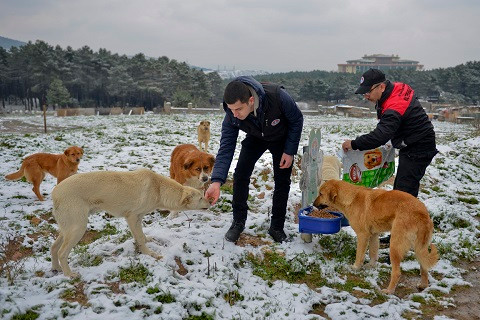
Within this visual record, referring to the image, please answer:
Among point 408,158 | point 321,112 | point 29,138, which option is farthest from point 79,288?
point 321,112

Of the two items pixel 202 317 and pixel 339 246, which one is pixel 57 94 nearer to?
pixel 339 246

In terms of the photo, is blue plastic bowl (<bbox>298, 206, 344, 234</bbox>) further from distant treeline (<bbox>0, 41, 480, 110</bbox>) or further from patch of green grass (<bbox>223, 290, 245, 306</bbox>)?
distant treeline (<bbox>0, 41, 480, 110</bbox>)

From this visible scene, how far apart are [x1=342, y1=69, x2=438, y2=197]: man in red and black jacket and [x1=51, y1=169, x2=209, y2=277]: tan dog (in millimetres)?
2634

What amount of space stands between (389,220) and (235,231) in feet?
7.08

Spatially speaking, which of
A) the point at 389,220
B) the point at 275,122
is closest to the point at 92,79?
the point at 275,122

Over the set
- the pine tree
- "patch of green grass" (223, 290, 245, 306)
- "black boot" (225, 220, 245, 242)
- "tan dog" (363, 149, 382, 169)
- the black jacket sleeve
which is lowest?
"patch of green grass" (223, 290, 245, 306)

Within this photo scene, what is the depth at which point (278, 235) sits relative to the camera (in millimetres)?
5305

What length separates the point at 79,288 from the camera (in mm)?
3709

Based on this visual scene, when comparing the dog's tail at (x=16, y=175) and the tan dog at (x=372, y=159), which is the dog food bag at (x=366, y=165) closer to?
the tan dog at (x=372, y=159)

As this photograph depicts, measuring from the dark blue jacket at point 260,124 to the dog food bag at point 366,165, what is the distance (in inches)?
44.3

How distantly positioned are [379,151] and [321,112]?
43.4m

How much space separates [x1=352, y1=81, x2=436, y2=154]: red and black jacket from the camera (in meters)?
4.77

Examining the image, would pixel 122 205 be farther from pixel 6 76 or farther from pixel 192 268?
pixel 6 76

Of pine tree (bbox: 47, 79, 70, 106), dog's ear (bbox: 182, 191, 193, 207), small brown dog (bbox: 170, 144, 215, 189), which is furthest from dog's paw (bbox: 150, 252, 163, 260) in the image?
pine tree (bbox: 47, 79, 70, 106)
